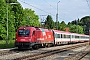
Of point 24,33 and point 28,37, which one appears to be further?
point 24,33

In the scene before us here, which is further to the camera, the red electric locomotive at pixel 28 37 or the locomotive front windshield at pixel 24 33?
the locomotive front windshield at pixel 24 33

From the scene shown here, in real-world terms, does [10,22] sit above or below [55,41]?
above

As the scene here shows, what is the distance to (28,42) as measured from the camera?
29.4m

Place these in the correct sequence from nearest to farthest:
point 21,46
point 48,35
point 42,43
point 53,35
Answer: point 21,46 < point 42,43 < point 48,35 < point 53,35

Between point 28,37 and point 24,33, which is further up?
point 24,33

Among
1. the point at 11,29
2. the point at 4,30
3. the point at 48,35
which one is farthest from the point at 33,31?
the point at 11,29

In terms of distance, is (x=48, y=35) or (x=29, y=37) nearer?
(x=29, y=37)

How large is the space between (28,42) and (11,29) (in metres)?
33.3

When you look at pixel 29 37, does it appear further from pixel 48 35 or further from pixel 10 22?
pixel 10 22

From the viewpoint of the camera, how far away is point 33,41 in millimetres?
30234

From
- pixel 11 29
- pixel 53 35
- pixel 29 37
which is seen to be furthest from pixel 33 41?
pixel 11 29

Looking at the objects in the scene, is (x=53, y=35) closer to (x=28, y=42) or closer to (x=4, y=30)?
(x=28, y=42)

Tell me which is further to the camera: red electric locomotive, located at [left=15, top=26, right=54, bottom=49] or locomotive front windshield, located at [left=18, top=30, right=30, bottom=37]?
locomotive front windshield, located at [left=18, top=30, right=30, bottom=37]

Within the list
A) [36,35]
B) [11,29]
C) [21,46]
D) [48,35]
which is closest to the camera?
[21,46]
